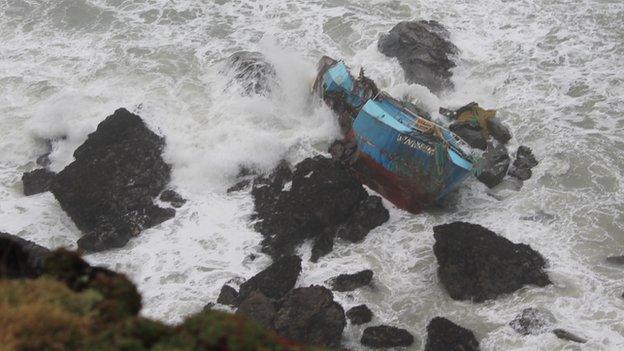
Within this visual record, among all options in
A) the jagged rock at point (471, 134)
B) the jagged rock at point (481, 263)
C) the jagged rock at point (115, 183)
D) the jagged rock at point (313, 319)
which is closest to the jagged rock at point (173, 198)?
the jagged rock at point (115, 183)

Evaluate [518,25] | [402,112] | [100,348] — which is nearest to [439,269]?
[402,112]

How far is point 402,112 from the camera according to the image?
2048 centimetres

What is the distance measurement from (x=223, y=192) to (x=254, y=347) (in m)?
13.3

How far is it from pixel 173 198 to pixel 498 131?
11.8 metres

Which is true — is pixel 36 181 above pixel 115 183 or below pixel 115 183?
below

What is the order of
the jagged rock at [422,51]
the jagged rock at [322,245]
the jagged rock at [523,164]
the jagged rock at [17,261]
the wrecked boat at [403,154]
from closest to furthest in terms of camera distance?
the jagged rock at [17,261], the jagged rock at [322,245], the wrecked boat at [403,154], the jagged rock at [523,164], the jagged rock at [422,51]

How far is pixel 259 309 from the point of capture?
1565cm

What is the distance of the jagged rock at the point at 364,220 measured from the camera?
60.2ft

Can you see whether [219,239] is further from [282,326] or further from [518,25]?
[518,25]

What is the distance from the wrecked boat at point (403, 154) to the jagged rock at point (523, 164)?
189 cm

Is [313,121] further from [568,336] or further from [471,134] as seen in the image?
[568,336]

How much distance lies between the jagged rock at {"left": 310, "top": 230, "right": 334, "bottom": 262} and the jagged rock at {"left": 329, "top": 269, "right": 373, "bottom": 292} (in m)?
1.27

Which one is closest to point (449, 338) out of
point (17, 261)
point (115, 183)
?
point (17, 261)

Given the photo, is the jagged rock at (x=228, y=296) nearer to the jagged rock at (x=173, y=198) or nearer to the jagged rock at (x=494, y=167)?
the jagged rock at (x=173, y=198)
